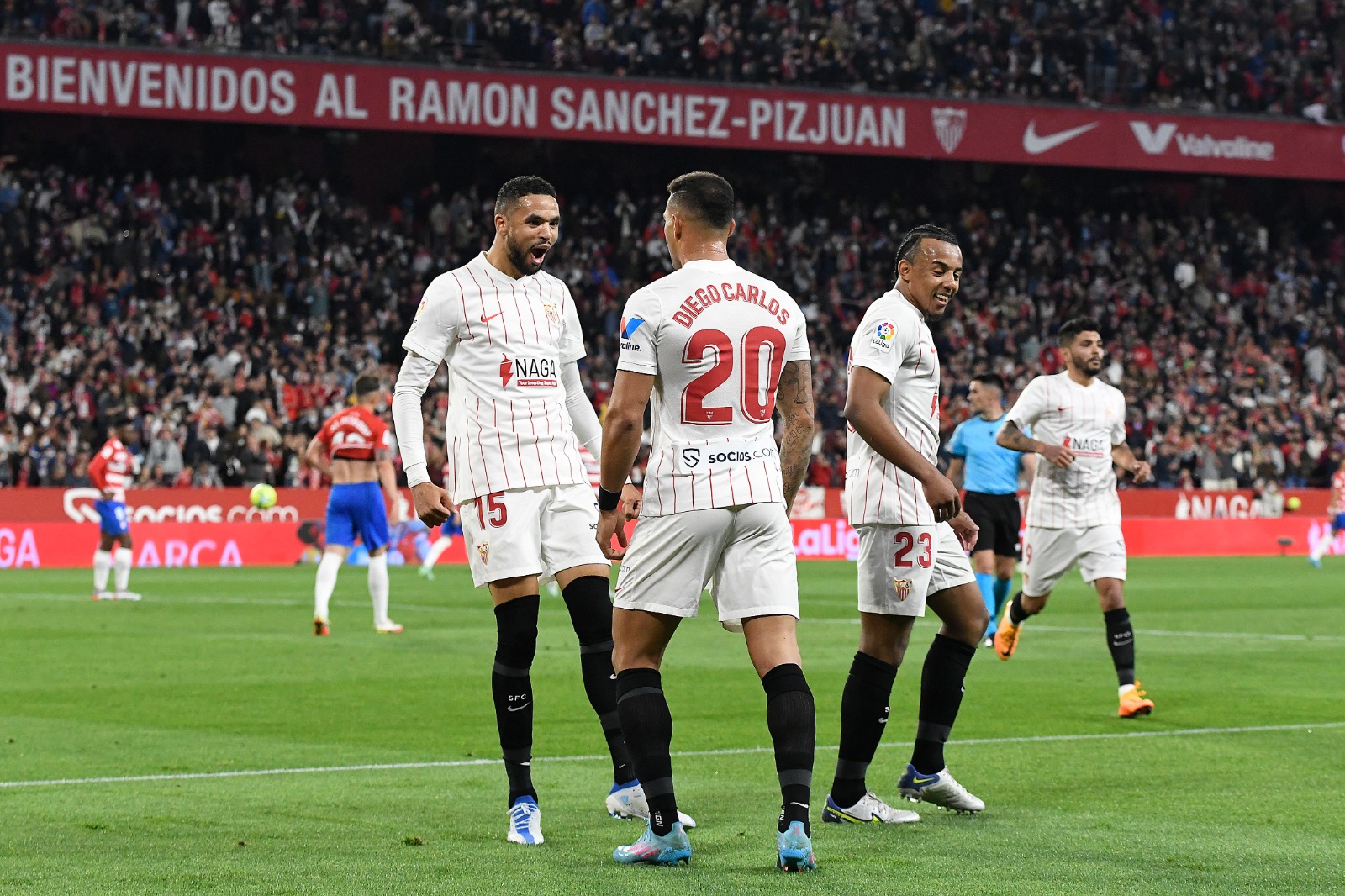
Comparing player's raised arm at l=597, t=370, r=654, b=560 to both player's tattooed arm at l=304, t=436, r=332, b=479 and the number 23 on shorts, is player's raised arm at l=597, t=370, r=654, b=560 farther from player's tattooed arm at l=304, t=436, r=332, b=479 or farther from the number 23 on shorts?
player's tattooed arm at l=304, t=436, r=332, b=479

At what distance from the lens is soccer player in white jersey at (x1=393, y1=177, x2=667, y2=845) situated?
23.2 ft

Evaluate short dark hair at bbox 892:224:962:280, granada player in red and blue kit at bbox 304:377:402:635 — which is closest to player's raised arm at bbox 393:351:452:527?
short dark hair at bbox 892:224:962:280

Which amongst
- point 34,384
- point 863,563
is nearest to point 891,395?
point 863,563

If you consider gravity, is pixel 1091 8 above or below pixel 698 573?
above

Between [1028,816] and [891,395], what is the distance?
1722mm

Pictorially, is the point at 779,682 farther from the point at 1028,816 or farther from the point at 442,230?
the point at 442,230

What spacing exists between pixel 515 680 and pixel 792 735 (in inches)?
54.8

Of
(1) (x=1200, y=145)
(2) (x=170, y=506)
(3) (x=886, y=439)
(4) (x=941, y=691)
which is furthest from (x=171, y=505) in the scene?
(1) (x=1200, y=145)

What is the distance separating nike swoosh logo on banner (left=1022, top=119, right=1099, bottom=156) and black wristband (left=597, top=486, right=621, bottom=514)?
37.2m

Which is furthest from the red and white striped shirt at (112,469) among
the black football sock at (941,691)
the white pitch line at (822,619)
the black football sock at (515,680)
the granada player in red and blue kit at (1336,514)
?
the granada player in red and blue kit at (1336,514)

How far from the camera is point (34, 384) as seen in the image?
102 feet

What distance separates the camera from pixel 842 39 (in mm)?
41531

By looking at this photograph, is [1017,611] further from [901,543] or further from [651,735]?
[651,735]

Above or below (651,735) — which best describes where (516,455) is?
above
